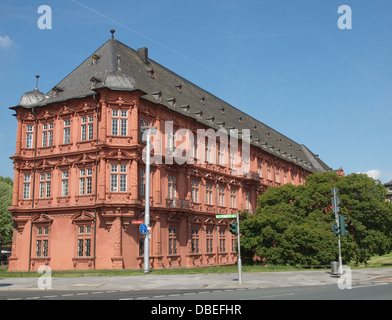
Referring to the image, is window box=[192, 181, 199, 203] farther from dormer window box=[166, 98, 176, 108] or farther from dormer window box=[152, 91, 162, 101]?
dormer window box=[152, 91, 162, 101]

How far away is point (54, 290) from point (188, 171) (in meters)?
24.1

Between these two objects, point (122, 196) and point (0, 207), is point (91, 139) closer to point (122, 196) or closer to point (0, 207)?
point (122, 196)

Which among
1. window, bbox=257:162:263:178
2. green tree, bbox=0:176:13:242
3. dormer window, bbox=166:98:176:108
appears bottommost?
green tree, bbox=0:176:13:242

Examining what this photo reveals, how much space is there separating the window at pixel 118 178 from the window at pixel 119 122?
282 cm

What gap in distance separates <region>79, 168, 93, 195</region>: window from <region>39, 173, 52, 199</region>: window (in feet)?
11.9

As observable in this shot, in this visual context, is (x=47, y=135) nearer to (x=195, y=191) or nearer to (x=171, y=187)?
(x=171, y=187)

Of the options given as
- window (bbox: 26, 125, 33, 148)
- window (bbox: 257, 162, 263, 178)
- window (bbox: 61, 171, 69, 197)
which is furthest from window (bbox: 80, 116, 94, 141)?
window (bbox: 257, 162, 263, 178)

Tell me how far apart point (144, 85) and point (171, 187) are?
9.83m

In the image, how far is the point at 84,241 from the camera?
36719 mm

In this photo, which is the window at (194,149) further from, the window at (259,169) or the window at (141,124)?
the window at (259,169)

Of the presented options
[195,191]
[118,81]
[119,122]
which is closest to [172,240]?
[195,191]

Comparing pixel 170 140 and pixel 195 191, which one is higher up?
pixel 170 140

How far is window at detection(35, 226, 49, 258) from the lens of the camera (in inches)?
1518

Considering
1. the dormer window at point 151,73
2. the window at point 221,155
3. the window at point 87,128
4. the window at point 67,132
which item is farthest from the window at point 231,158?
the window at point 67,132
